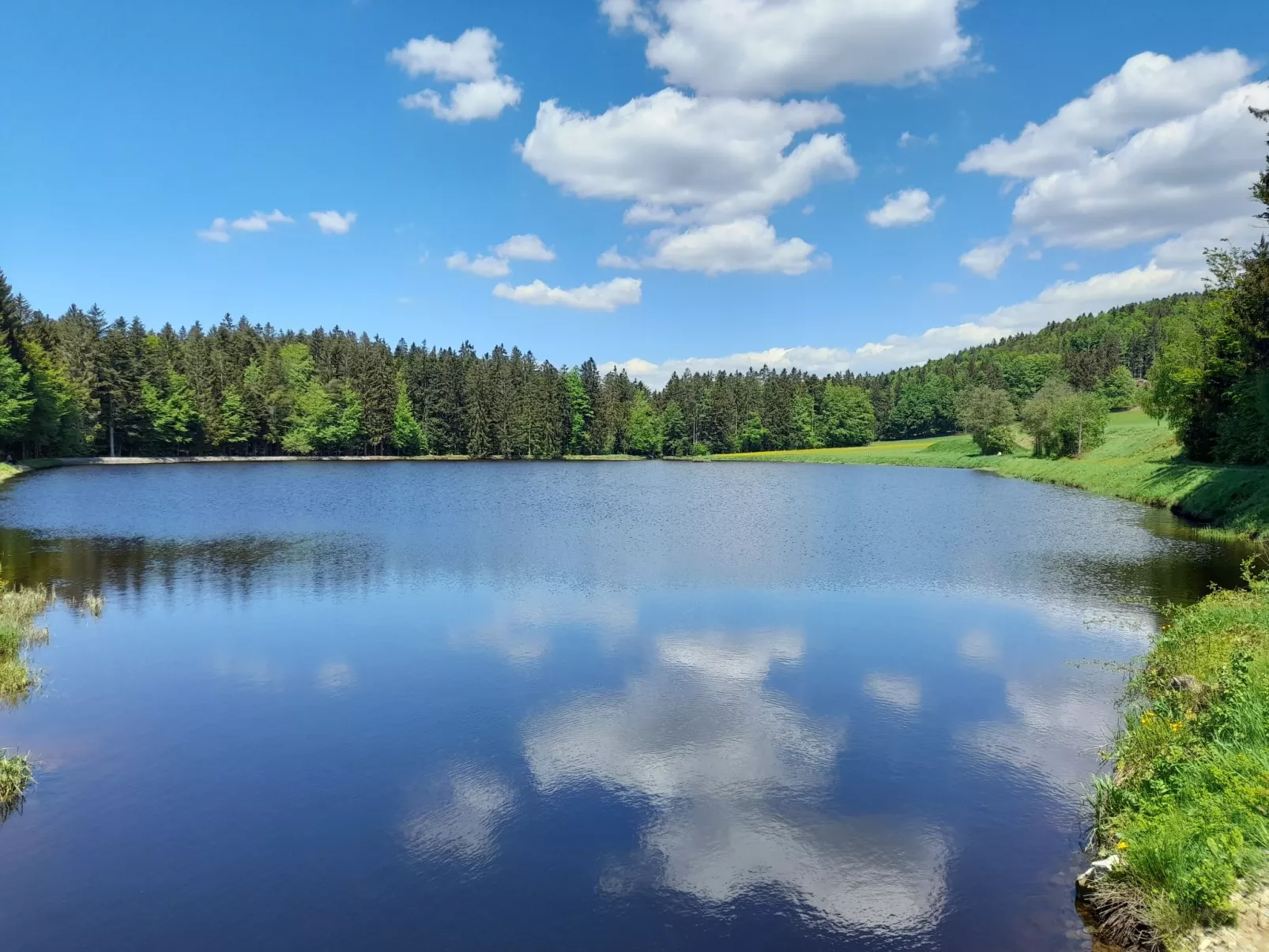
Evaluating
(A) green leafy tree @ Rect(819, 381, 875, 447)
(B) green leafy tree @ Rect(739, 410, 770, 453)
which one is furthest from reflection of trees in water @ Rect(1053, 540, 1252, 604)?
(A) green leafy tree @ Rect(819, 381, 875, 447)

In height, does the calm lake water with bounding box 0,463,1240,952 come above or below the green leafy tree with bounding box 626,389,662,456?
below

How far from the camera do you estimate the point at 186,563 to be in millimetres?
29500

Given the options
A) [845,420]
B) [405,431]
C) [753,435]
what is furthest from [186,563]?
[845,420]

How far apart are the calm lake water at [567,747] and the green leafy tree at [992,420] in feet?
258

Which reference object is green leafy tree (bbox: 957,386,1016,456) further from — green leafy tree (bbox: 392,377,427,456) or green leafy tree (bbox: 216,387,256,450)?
green leafy tree (bbox: 216,387,256,450)

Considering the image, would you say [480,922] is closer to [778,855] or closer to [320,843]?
[320,843]

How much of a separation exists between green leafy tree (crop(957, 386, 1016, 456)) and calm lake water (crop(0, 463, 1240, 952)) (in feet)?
258

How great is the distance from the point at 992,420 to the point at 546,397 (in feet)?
219

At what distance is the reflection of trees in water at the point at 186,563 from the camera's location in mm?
25734

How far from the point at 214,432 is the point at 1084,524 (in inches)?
4055

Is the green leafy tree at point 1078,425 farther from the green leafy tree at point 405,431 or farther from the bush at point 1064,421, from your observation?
the green leafy tree at point 405,431

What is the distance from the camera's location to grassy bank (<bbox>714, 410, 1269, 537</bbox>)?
37594 millimetres

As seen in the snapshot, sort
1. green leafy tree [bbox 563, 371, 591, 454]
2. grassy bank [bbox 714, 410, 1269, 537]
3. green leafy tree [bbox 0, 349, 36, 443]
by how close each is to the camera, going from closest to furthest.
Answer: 1. grassy bank [bbox 714, 410, 1269, 537]
2. green leafy tree [bbox 0, 349, 36, 443]
3. green leafy tree [bbox 563, 371, 591, 454]

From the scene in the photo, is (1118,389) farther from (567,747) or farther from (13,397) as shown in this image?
(13,397)
